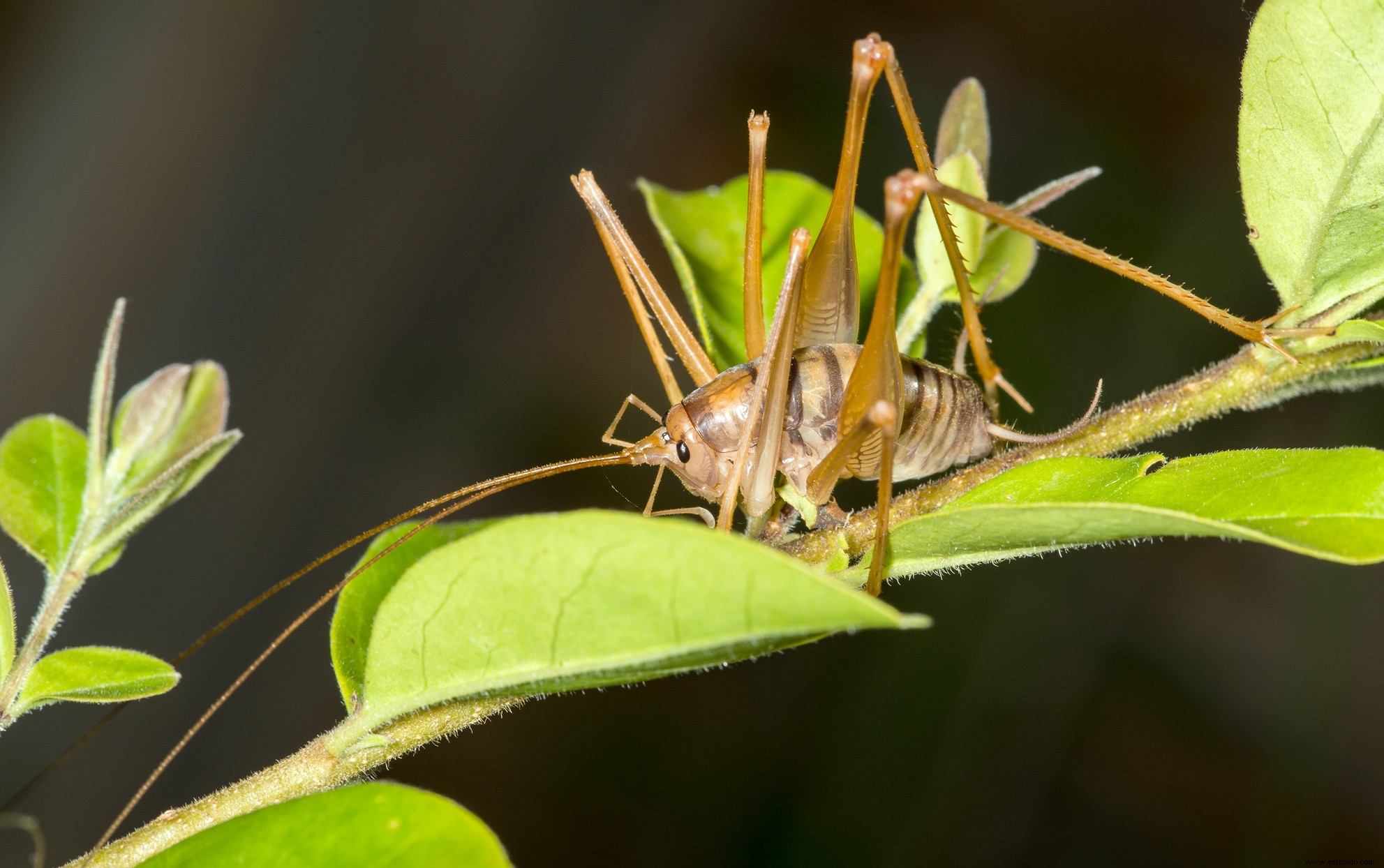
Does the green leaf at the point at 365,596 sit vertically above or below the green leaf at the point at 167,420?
below

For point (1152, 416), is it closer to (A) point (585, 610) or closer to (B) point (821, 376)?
(B) point (821, 376)

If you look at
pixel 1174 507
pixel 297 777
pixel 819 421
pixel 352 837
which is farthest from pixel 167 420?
pixel 1174 507

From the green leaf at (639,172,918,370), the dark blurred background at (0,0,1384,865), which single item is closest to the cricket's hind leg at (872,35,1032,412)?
the green leaf at (639,172,918,370)

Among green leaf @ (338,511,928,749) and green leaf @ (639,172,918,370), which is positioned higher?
green leaf @ (639,172,918,370)

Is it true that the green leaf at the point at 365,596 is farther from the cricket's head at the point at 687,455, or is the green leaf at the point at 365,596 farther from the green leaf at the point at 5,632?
the cricket's head at the point at 687,455

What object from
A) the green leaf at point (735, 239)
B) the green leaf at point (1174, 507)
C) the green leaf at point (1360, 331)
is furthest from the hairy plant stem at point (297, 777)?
the green leaf at point (1360, 331)

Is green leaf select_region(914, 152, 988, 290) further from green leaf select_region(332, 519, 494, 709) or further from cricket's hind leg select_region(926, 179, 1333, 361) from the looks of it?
green leaf select_region(332, 519, 494, 709)

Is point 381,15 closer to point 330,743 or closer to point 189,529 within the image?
point 189,529
